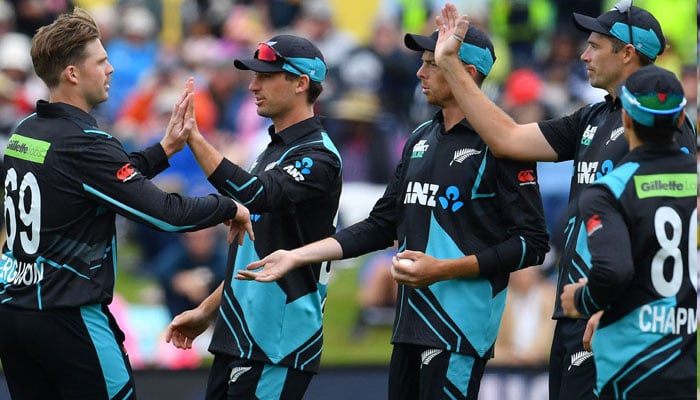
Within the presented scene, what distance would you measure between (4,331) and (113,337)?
46cm

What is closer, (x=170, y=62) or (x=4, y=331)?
(x=4, y=331)

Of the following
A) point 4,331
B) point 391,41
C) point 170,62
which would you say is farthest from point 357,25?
point 4,331

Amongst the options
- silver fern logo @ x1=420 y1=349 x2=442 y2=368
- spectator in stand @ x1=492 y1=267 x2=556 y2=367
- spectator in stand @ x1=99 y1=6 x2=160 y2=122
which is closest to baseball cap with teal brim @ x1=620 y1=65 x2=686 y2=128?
silver fern logo @ x1=420 y1=349 x2=442 y2=368

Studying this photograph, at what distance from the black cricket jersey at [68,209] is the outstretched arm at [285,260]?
387 millimetres

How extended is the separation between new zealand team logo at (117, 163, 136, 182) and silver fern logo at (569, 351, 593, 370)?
2.05m

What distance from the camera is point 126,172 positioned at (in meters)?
4.95

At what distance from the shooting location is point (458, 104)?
539 cm

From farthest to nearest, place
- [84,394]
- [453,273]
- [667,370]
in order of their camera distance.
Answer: [453,273] < [84,394] < [667,370]

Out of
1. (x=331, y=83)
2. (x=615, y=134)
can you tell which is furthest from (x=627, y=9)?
(x=331, y=83)

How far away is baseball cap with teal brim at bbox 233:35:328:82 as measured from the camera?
5631 mm

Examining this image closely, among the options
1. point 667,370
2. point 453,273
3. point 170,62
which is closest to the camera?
point 667,370

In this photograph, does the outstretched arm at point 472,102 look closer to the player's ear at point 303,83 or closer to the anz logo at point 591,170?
the anz logo at point 591,170

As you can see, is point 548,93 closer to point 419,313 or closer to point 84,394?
point 419,313

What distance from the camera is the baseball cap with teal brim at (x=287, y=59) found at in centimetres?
563
